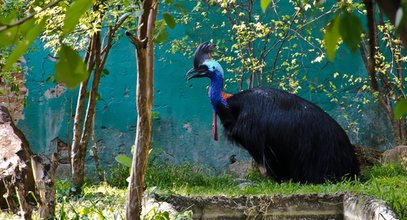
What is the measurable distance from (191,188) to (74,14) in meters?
5.34

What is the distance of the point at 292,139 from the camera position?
669cm

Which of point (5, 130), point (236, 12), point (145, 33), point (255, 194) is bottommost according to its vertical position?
point (255, 194)

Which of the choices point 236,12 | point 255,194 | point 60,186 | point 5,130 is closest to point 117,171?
point 60,186

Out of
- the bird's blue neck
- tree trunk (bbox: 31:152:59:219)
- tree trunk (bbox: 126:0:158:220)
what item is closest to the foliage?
the bird's blue neck

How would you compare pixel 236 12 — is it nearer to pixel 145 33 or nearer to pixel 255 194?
pixel 255 194

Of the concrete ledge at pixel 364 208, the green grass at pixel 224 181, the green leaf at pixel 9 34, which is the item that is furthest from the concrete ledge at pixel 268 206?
the green leaf at pixel 9 34

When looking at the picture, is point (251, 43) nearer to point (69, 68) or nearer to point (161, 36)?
point (161, 36)

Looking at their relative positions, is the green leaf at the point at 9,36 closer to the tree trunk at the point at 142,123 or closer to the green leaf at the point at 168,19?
the green leaf at the point at 168,19

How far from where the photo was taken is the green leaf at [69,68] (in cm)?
78

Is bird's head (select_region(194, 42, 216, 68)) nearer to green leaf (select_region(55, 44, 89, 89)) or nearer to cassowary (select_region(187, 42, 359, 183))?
cassowary (select_region(187, 42, 359, 183))

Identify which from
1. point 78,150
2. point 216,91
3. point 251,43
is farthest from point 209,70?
point 78,150

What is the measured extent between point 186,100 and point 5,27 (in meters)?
8.05

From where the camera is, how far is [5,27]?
31.6 inches

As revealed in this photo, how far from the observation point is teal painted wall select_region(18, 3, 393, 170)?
8703 mm
